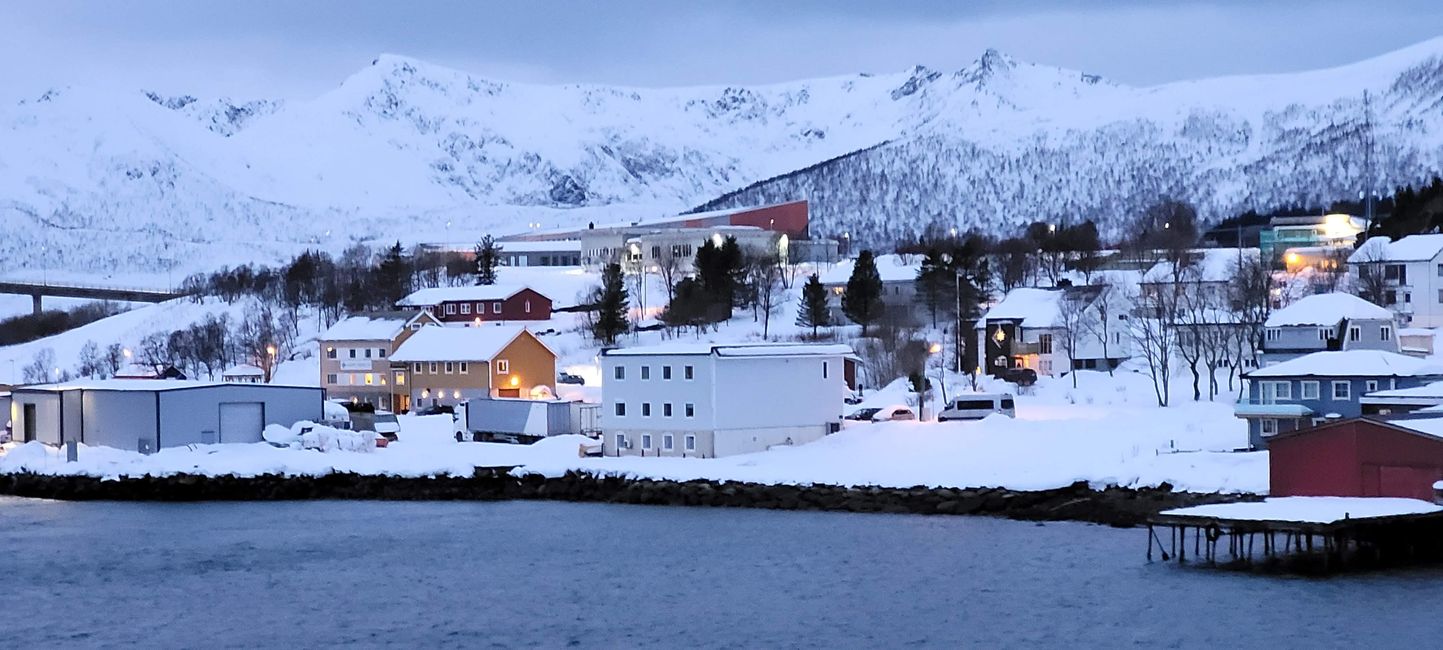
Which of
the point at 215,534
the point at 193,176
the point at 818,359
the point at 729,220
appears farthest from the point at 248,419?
the point at 193,176

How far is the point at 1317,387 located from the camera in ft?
106

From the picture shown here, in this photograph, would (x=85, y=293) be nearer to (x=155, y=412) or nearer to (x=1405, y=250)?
(x=155, y=412)

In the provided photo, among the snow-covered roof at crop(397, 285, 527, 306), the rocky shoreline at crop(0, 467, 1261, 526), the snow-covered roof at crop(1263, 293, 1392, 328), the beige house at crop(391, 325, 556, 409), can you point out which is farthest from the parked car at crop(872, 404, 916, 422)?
the snow-covered roof at crop(397, 285, 527, 306)

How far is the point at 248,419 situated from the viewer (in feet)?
131

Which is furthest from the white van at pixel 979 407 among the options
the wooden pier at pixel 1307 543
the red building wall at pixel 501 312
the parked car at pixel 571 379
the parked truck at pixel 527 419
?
the red building wall at pixel 501 312

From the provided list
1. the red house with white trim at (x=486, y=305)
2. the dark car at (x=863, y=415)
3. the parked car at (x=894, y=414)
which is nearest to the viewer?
the parked car at (x=894, y=414)

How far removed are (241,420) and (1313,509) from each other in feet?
75.7

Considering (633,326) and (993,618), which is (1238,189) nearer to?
(633,326)

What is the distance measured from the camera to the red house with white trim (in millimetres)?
61688

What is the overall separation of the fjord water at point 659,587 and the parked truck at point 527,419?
7.34 metres

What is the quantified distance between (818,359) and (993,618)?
14545mm

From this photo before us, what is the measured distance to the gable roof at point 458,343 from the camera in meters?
48.0

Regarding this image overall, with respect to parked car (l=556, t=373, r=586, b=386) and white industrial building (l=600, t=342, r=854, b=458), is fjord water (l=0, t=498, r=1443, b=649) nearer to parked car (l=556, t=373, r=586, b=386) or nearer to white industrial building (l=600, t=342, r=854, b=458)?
white industrial building (l=600, t=342, r=854, b=458)

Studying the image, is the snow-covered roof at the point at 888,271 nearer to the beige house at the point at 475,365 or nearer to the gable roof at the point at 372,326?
the gable roof at the point at 372,326
